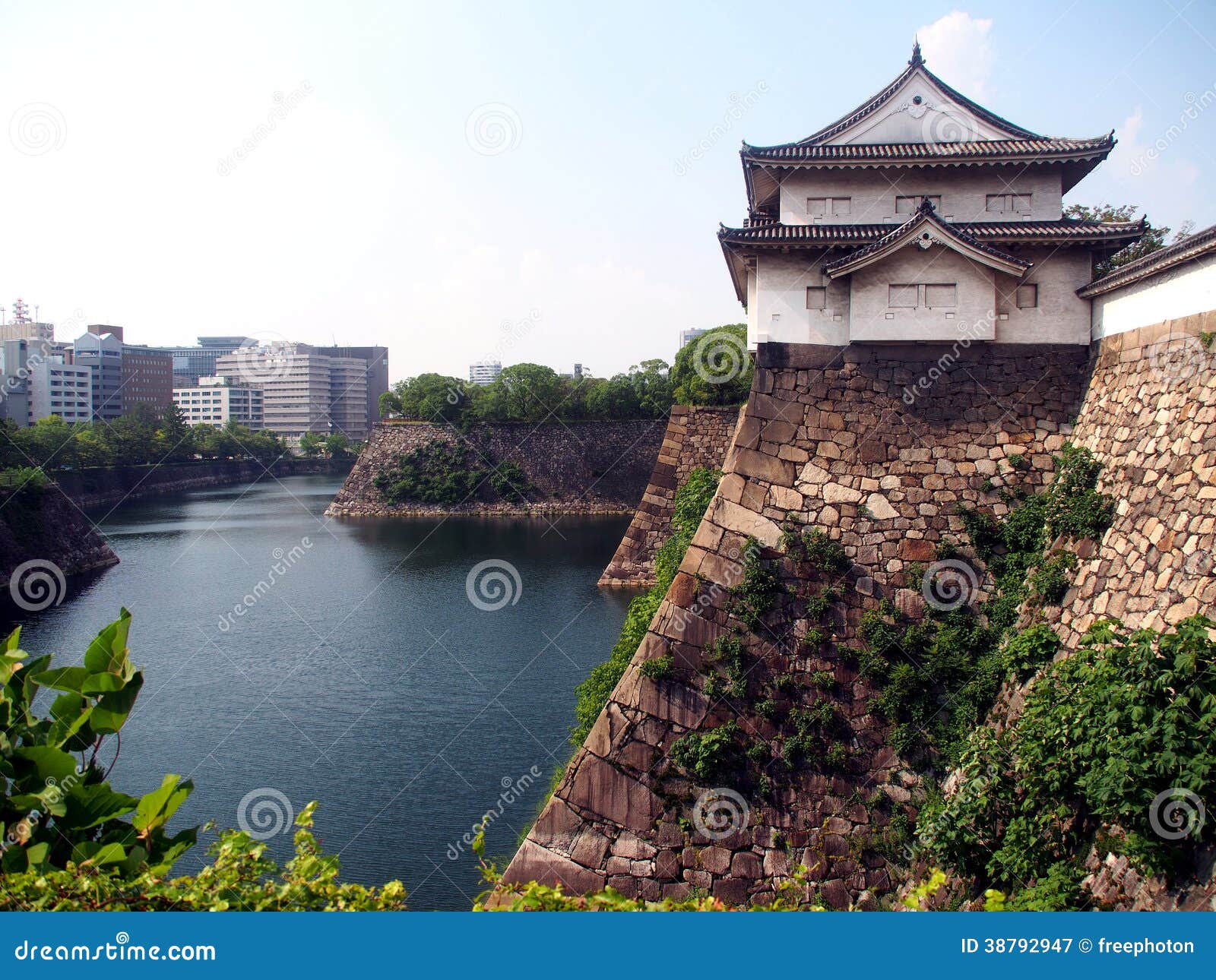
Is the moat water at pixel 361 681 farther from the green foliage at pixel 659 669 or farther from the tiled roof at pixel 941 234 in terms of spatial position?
the tiled roof at pixel 941 234

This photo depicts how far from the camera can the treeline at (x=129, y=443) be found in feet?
120

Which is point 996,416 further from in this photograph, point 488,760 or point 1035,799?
point 488,760

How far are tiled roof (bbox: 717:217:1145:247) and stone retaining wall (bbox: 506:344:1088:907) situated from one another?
1.14 m

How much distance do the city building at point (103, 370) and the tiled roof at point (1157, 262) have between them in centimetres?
7165

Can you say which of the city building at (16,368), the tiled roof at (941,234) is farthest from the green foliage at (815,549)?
the city building at (16,368)

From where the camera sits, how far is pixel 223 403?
287ft

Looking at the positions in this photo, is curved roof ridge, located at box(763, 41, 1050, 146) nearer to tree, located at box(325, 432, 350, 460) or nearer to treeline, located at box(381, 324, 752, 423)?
treeline, located at box(381, 324, 752, 423)

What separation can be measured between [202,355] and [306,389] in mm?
47468

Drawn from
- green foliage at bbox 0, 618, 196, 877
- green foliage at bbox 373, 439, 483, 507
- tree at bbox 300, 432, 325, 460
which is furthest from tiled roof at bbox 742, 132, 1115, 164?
tree at bbox 300, 432, 325, 460

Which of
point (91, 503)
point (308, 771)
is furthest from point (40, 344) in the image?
point (308, 771)

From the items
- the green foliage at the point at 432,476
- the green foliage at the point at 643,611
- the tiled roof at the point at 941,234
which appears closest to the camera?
the tiled roof at the point at 941,234

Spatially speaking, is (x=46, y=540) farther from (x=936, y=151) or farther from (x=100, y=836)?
(x=936, y=151)

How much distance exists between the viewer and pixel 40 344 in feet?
195

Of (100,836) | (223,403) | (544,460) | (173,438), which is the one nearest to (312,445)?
(173,438)
